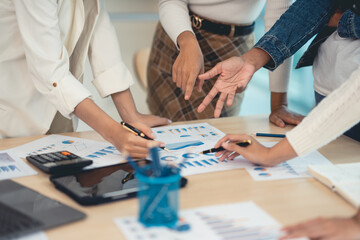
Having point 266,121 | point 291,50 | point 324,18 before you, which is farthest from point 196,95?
point 324,18

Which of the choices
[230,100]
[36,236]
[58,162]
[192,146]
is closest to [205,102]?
[230,100]

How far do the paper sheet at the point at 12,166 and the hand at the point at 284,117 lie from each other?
0.82 meters

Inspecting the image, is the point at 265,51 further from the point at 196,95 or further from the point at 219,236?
the point at 219,236

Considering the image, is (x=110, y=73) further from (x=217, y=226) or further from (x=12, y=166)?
(x=217, y=226)

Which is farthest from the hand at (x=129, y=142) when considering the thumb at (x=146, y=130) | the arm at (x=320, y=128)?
the arm at (x=320, y=128)

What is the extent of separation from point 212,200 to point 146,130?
1.17 ft

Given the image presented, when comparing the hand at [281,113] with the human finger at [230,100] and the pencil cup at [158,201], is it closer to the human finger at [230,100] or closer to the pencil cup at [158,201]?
the human finger at [230,100]

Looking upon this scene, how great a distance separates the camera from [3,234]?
2.22 feet

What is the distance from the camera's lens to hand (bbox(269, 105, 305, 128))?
4.83 feet

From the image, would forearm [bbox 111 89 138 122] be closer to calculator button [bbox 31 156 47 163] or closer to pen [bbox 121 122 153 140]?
pen [bbox 121 122 153 140]

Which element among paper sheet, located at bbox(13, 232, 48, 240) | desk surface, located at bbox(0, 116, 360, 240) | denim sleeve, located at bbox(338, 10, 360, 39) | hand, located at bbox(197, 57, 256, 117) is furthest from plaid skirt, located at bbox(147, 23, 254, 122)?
paper sheet, located at bbox(13, 232, 48, 240)

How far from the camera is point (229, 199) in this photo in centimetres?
87

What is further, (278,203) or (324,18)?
(324,18)

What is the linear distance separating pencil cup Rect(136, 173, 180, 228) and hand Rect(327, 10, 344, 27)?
89 cm
